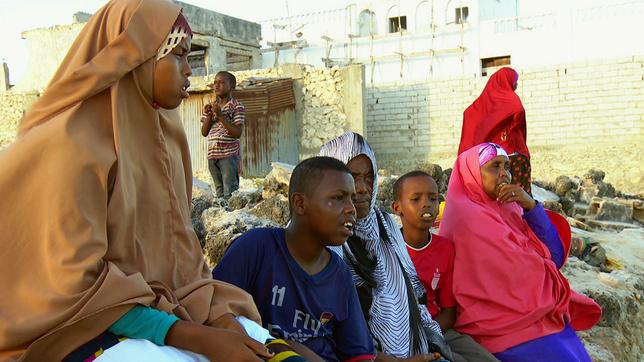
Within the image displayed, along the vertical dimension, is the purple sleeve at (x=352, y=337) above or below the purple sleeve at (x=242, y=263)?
below

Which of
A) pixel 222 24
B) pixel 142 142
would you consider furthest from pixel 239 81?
pixel 142 142

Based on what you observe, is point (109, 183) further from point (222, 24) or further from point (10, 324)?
point (222, 24)

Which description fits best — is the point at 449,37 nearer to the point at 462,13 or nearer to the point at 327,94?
the point at 462,13

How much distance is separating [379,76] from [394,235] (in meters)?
20.4

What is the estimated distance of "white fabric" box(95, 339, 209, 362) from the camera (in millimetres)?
1769

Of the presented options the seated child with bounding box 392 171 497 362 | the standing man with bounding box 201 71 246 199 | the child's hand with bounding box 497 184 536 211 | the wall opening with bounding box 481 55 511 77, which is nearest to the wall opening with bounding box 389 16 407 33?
the wall opening with bounding box 481 55 511 77

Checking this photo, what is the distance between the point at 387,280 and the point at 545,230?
1.39 meters

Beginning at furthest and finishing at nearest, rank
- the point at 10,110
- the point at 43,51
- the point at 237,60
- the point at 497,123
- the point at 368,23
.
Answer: the point at 368,23, the point at 237,60, the point at 43,51, the point at 10,110, the point at 497,123

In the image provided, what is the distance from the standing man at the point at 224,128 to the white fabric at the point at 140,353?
5.13 m

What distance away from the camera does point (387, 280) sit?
300 centimetres

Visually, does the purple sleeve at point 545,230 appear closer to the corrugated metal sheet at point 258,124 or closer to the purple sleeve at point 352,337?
the purple sleeve at point 352,337

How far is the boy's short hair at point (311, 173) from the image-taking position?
2.54m

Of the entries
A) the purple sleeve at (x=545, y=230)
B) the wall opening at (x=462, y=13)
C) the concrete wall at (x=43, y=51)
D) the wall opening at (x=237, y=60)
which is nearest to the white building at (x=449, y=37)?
the wall opening at (x=462, y=13)

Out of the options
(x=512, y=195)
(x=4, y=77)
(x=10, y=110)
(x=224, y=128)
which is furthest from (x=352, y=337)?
(x=4, y=77)
